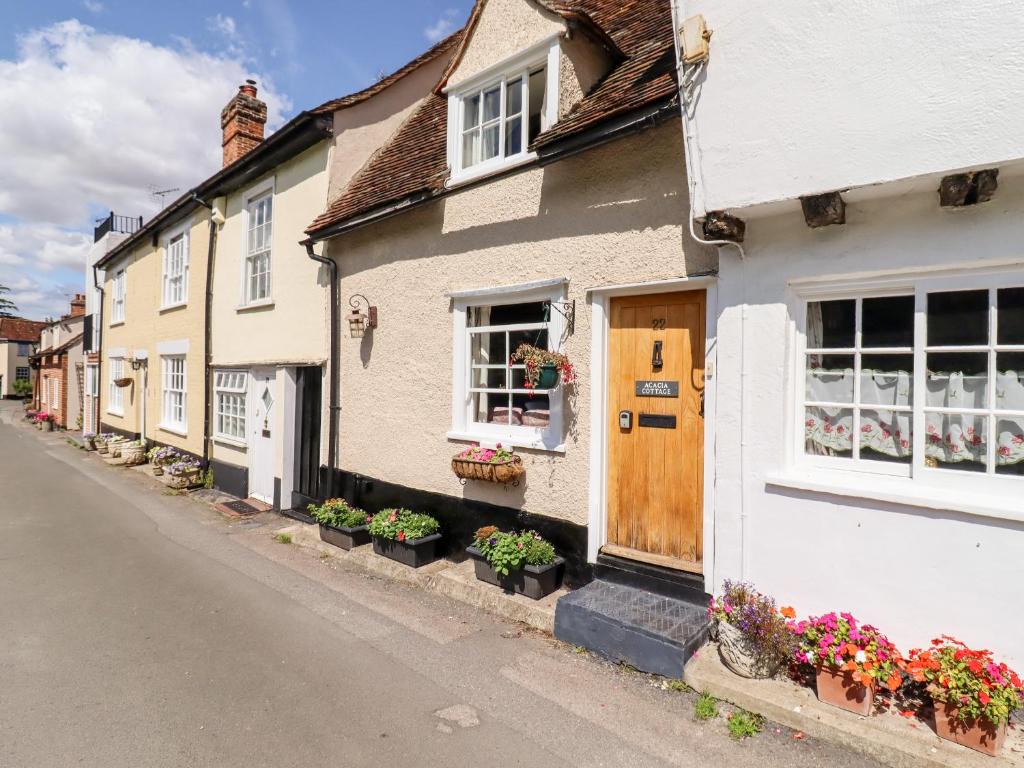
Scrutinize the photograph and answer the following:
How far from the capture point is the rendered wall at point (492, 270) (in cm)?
486

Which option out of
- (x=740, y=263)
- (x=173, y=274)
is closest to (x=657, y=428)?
(x=740, y=263)

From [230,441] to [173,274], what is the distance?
5.56 m

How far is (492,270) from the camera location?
238 inches

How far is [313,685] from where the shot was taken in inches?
159

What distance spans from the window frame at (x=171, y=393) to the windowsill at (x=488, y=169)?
9.50 metres

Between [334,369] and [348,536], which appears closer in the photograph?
[348,536]

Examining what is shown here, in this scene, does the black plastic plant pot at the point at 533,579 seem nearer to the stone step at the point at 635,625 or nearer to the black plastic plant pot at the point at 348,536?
the stone step at the point at 635,625

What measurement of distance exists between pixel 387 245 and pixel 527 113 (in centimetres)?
259

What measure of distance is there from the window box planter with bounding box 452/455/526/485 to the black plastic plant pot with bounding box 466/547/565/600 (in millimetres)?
828

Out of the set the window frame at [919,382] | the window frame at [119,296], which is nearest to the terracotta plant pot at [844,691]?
the window frame at [919,382]

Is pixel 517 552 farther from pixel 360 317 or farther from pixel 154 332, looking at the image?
pixel 154 332

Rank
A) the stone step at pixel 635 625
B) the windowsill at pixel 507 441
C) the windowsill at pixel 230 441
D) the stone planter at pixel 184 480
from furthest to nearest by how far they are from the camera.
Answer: the stone planter at pixel 184 480 → the windowsill at pixel 230 441 → the windowsill at pixel 507 441 → the stone step at pixel 635 625

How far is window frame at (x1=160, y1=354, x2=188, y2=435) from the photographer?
13.0 meters

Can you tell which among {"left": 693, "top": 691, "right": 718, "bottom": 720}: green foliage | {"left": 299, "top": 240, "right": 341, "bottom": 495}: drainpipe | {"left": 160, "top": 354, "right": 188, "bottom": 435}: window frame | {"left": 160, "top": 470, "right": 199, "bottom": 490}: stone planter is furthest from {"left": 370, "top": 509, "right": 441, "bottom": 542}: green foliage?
{"left": 160, "top": 354, "right": 188, "bottom": 435}: window frame
